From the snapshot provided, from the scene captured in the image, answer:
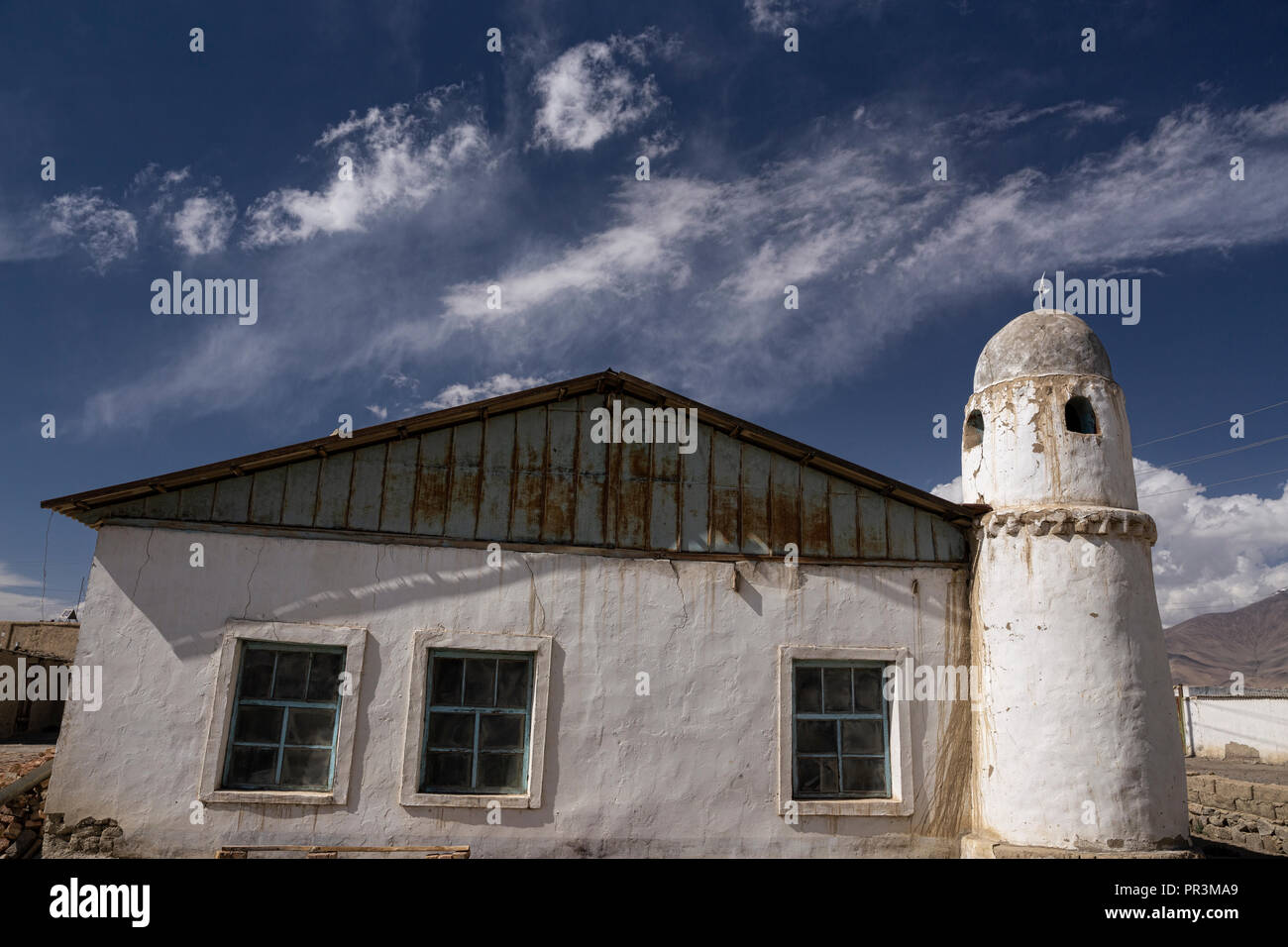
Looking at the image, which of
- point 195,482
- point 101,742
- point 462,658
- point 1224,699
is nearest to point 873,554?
point 462,658

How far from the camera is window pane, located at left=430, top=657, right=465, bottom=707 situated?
9148mm

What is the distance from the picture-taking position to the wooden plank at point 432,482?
9406mm

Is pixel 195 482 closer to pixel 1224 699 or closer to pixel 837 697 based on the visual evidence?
pixel 837 697

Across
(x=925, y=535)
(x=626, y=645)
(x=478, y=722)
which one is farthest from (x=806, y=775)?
(x=478, y=722)

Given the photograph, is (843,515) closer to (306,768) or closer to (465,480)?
(465,480)

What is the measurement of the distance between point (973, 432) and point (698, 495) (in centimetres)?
411

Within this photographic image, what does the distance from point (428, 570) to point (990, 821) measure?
22.9 ft

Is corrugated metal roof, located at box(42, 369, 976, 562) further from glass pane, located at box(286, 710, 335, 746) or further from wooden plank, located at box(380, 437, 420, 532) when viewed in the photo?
glass pane, located at box(286, 710, 335, 746)

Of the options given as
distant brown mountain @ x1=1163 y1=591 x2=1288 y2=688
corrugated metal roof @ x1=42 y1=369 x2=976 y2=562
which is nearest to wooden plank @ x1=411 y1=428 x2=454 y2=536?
corrugated metal roof @ x1=42 y1=369 x2=976 y2=562

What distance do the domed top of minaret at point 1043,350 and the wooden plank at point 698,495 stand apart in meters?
3.89

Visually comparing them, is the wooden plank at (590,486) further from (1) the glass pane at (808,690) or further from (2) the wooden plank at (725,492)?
(1) the glass pane at (808,690)

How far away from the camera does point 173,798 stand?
842 centimetres

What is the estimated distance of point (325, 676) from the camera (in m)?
8.98

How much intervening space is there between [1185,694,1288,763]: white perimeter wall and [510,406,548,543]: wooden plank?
37.0m
